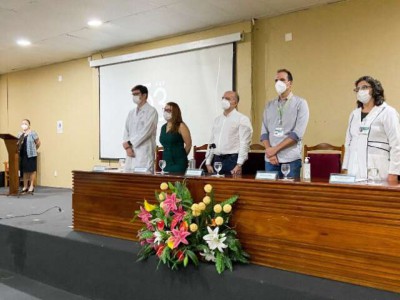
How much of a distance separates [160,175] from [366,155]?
3.77 ft

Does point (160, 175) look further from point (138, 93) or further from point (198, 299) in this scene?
point (138, 93)

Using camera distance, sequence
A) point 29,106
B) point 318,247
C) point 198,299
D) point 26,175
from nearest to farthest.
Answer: point 318,247 < point 198,299 < point 26,175 < point 29,106

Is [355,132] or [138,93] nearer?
[355,132]

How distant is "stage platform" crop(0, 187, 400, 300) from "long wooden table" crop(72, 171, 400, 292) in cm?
6

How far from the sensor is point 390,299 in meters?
1.46

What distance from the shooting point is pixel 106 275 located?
2.35 metres

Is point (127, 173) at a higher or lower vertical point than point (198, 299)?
higher

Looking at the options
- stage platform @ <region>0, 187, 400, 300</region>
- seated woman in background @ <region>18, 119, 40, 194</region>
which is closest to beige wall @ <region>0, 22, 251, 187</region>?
seated woman in background @ <region>18, 119, 40, 194</region>

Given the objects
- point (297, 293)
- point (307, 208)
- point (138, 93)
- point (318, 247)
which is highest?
point (138, 93)

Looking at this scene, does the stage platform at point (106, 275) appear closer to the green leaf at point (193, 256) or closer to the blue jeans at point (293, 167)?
the green leaf at point (193, 256)

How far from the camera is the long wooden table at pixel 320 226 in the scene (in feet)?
5.05

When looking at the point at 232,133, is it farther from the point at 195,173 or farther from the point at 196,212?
the point at 196,212

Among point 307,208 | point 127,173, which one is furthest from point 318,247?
point 127,173

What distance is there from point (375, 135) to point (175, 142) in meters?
1.43
